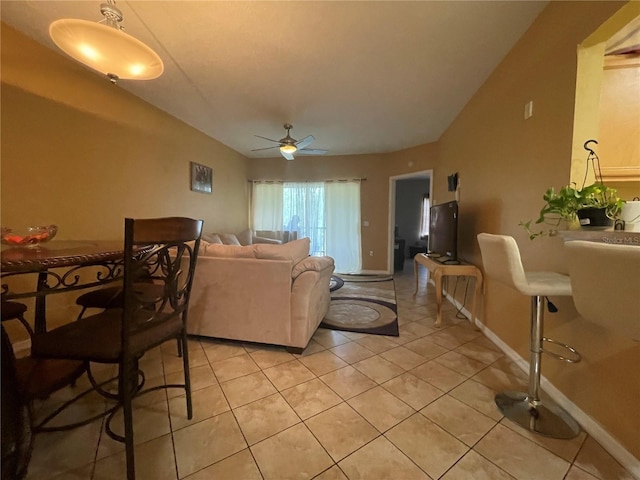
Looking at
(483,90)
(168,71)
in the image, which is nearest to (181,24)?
(168,71)

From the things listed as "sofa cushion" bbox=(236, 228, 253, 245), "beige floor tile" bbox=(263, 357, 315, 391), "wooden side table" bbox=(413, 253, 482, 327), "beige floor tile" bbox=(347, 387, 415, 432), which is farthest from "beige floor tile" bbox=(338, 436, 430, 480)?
"sofa cushion" bbox=(236, 228, 253, 245)

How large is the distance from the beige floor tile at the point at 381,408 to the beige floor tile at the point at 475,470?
1.04 feet

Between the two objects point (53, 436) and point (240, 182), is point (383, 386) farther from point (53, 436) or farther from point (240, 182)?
point (240, 182)

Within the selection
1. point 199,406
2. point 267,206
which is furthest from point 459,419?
point 267,206

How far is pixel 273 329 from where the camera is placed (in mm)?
2119

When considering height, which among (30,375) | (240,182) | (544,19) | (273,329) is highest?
(544,19)

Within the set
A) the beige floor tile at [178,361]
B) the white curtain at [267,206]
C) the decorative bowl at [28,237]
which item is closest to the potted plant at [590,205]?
the beige floor tile at [178,361]

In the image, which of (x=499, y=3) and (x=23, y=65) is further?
(x=23, y=65)

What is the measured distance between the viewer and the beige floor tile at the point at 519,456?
1.11 meters

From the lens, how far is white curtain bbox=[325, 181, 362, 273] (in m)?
5.58

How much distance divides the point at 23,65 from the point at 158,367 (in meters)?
2.67

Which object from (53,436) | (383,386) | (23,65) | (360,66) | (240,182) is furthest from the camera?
(240,182)

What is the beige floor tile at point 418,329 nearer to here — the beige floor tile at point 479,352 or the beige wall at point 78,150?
the beige floor tile at point 479,352

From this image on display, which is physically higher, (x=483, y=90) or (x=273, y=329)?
(x=483, y=90)
